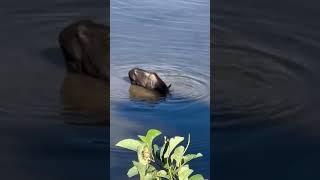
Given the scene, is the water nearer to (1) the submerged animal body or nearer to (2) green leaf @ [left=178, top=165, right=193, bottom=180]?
(1) the submerged animal body

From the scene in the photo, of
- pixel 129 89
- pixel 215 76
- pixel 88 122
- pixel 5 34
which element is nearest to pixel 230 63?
pixel 215 76

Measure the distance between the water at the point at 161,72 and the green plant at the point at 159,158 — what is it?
2.03 meters

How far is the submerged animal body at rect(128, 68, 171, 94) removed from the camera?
13.7 feet

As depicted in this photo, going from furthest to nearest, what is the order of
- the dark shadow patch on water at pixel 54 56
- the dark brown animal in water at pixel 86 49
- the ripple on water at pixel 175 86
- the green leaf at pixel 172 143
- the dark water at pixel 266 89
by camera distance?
the dark shadow patch on water at pixel 54 56
the dark brown animal in water at pixel 86 49
the ripple on water at pixel 175 86
the dark water at pixel 266 89
the green leaf at pixel 172 143

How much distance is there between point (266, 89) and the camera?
4266mm

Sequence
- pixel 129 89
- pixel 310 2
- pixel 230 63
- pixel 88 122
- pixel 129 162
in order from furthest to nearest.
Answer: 1. pixel 310 2
2. pixel 230 63
3. pixel 129 89
4. pixel 88 122
5. pixel 129 162

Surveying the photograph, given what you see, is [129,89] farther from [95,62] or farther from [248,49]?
[248,49]

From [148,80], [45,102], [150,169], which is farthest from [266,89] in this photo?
[150,169]

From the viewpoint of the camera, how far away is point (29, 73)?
440 cm

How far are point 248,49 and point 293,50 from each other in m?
0.28

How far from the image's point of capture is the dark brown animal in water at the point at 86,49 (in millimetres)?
4391

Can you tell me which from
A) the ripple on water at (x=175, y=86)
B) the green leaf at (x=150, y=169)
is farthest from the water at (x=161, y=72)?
the green leaf at (x=150, y=169)

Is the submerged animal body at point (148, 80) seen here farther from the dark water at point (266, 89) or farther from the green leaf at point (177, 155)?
the green leaf at point (177, 155)

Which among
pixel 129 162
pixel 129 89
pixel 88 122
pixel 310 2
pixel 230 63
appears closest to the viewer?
pixel 129 162
